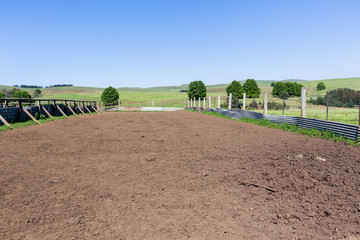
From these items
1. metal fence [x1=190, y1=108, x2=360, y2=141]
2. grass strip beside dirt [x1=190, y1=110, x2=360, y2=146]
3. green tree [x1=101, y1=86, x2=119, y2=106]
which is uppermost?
green tree [x1=101, y1=86, x2=119, y2=106]

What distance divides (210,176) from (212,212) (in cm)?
150

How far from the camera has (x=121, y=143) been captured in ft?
28.1

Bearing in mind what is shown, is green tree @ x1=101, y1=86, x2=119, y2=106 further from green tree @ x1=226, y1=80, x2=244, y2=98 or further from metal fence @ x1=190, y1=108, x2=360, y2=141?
metal fence @ x1=190, y1=108, x2=360, y2=141

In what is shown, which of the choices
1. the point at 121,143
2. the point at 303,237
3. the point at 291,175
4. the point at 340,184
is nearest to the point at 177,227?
the point at 303,237

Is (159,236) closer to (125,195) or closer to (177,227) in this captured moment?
(177,227)

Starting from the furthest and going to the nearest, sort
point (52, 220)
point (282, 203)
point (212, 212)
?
point (282, 203)
point (212, 212)
point (52, 220)

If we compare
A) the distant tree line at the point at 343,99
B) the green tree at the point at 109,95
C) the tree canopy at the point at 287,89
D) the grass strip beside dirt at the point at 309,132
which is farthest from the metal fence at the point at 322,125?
the tree canopy at the point at 287,89

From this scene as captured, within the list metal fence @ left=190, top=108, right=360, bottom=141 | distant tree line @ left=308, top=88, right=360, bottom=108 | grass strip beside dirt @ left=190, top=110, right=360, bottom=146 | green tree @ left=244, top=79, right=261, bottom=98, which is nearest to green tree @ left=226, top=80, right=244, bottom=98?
green tree @ left=244, top=79, right=261, bottom=98

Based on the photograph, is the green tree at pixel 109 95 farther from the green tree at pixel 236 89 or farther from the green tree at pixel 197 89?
the green tree at pixel 236 89

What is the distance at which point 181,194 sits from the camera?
406cm

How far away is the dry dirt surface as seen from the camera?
3.03 m

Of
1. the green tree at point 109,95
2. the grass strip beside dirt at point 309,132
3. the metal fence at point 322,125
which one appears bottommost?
the grass strip beside dirt at point 309,132

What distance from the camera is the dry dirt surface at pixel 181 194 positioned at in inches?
119

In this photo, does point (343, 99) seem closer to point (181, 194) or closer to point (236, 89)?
point (181, 194)
